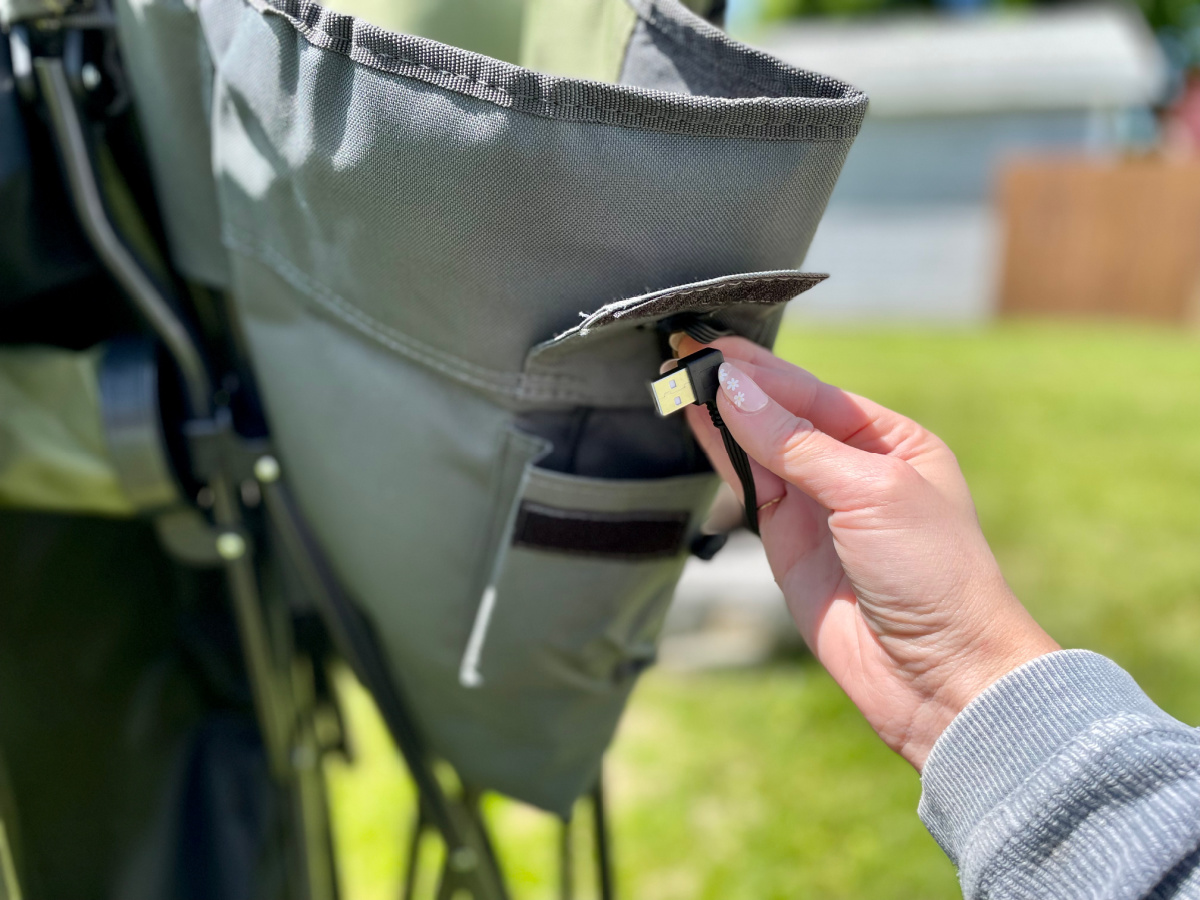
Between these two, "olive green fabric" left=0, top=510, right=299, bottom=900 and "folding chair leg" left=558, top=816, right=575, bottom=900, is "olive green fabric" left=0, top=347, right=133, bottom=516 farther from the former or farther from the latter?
"folding chair leg" left=558, top=816, right=575, bottom=900

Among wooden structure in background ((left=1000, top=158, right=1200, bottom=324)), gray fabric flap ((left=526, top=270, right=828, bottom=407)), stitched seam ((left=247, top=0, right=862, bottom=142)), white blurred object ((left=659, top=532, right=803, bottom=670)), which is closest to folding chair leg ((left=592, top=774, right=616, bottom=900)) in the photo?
gray fabric flap ((left=526, top=270, right=828, bottom=407))

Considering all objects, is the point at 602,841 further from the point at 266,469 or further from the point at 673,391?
the point at 673,391

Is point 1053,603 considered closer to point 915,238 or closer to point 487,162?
point 487,162

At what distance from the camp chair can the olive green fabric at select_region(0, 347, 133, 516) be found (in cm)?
1

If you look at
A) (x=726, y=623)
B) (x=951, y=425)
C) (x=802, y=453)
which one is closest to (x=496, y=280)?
(x=802, y=453)

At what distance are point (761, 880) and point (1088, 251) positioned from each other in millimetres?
8605

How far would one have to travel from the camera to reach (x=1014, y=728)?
683 mm

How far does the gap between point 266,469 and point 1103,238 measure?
9506 millimetres

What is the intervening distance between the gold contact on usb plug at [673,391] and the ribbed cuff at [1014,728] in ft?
1.12

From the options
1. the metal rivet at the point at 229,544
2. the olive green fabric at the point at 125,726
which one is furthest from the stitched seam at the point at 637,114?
the olive green fabric at the point at 125,726

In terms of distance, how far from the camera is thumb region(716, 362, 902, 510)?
0.75 metres

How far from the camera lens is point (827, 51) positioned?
445 inches

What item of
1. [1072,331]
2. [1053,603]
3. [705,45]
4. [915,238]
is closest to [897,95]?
[915,238]

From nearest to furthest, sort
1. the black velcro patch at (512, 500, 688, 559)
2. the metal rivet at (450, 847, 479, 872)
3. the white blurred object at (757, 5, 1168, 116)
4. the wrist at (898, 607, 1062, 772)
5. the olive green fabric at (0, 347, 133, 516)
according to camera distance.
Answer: the wrist at (898, 607, 1062, 772)
the black velcro patch at (512, 500, 688, 559)
the olive green fabric at (0, 347, 133, 516)
the metal rivet at (450, 847, 479, 872)
the white blurred object at (757, 5, 1168, 116)
